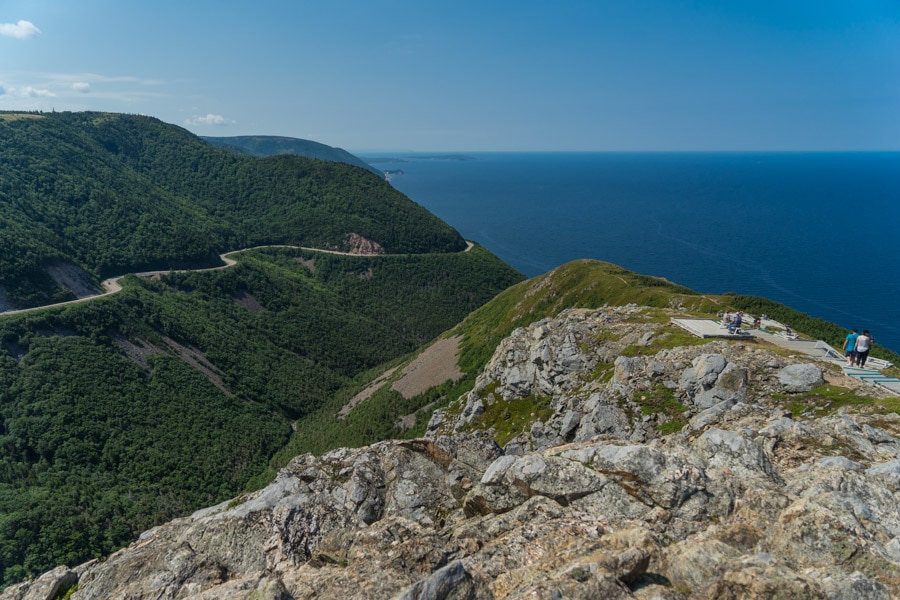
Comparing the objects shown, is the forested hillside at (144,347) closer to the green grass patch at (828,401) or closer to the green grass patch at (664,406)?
the green grass patch at (664,406)

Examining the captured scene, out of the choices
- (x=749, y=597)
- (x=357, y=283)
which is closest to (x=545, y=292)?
(x=749, y=597)

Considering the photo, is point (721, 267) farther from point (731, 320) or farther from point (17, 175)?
point (17, 175)

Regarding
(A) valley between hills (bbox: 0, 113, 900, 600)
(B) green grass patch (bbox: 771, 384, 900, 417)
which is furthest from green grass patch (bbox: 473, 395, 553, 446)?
(B) green grass patch (bbox: 771, 384, 900, 417)

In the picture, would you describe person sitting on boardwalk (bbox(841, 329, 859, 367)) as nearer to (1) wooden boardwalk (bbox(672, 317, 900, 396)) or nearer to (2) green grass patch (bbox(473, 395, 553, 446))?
(1) wooden boardwalk (bbox(672, 317, 900, 396))

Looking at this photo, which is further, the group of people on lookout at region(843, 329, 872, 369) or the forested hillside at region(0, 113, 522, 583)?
the forested hillside at region(0, 113, 522, 583)

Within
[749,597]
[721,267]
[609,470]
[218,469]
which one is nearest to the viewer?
[749,597]

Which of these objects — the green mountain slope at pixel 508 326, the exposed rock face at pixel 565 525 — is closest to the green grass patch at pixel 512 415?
the exposed rock face at pixel 565 525
